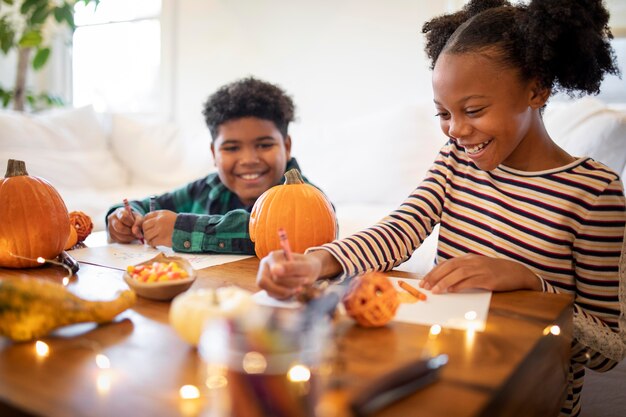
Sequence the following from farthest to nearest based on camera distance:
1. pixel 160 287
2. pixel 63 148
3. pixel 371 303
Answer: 1. pixel 63 148
2. pixel 160 287
3. pixel 371 303

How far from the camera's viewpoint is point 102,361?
0.60 metres

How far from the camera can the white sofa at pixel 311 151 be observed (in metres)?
1.71

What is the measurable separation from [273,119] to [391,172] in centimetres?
70

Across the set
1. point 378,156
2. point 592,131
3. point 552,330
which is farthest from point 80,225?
point 592,131

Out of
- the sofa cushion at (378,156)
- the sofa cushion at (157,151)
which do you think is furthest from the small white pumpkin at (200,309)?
the sofa cushion at (157,151)

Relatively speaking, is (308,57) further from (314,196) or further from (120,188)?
(314,196)

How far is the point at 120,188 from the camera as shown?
9.73ft

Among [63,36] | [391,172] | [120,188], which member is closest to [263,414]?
[391,172]

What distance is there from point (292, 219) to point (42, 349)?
23.2 inches

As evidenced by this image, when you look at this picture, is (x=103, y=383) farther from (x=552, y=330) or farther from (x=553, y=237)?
(x=553, y=237)

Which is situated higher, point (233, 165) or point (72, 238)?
point (233, 165)

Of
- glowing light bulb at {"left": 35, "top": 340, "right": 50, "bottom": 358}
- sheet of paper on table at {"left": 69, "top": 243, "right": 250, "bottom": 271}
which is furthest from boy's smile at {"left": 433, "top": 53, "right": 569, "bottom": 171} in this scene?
glowing light bulb at {"left": 35, "top": 340, "right": 50, "bottom": 358}

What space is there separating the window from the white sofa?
61cm

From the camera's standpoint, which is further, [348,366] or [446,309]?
[446,309]
